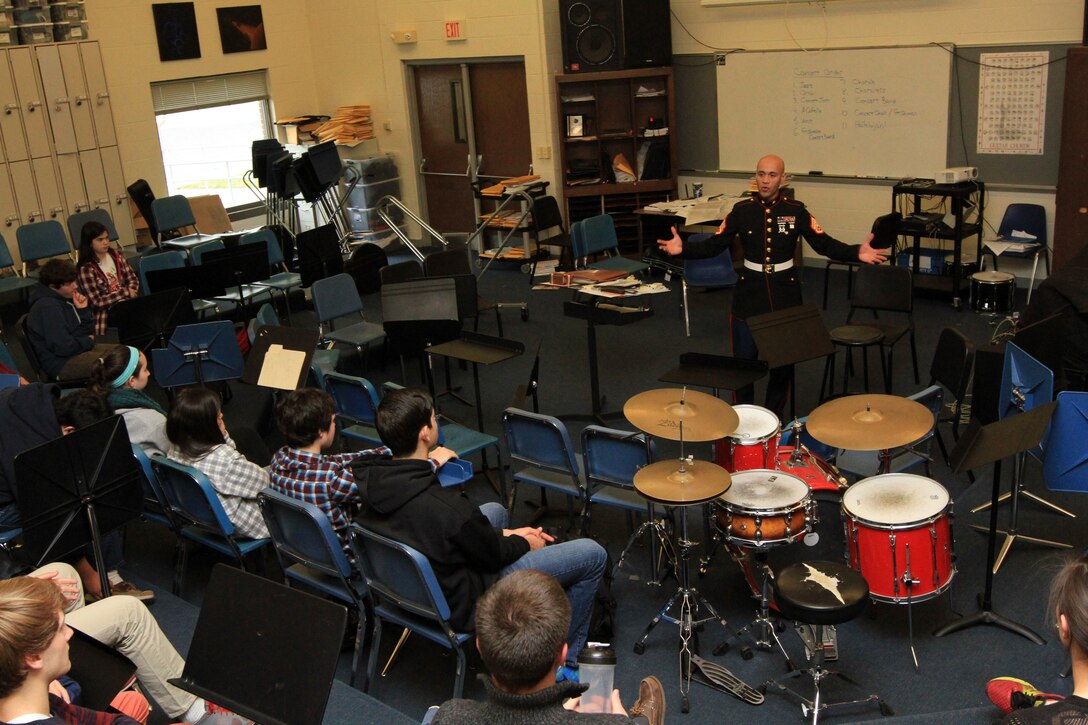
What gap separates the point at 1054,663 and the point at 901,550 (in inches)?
31.6

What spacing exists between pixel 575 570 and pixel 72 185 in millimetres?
8293

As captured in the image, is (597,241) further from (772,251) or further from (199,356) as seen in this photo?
(199,356)

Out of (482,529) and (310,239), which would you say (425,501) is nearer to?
(482,529)

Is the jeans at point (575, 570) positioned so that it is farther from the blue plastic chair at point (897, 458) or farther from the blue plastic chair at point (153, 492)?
the blue plastic chair at point (153, 492)

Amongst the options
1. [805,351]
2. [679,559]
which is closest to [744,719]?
[679,559]

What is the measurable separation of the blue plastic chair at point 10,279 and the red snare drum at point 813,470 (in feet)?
23.0

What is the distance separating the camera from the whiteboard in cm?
869

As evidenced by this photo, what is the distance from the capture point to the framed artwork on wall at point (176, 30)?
1072cm

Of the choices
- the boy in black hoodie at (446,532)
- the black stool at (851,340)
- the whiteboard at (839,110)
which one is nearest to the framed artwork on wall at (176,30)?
the whiteboard at (839,110)

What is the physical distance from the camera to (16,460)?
3.80 metres

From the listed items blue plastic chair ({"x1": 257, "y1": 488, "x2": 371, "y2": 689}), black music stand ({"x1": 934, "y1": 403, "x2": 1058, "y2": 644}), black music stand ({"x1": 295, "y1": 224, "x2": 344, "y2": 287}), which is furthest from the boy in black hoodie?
black music stand ({"x1": 295, "y1": 224, "x2": 344, "y2": 287})

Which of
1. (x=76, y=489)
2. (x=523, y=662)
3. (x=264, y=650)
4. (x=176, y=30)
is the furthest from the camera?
(x=176, y=30)

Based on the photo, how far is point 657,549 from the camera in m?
Result: 4.90

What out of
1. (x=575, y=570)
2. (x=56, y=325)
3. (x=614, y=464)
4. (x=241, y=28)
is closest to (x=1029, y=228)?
(x=614, y=464)
